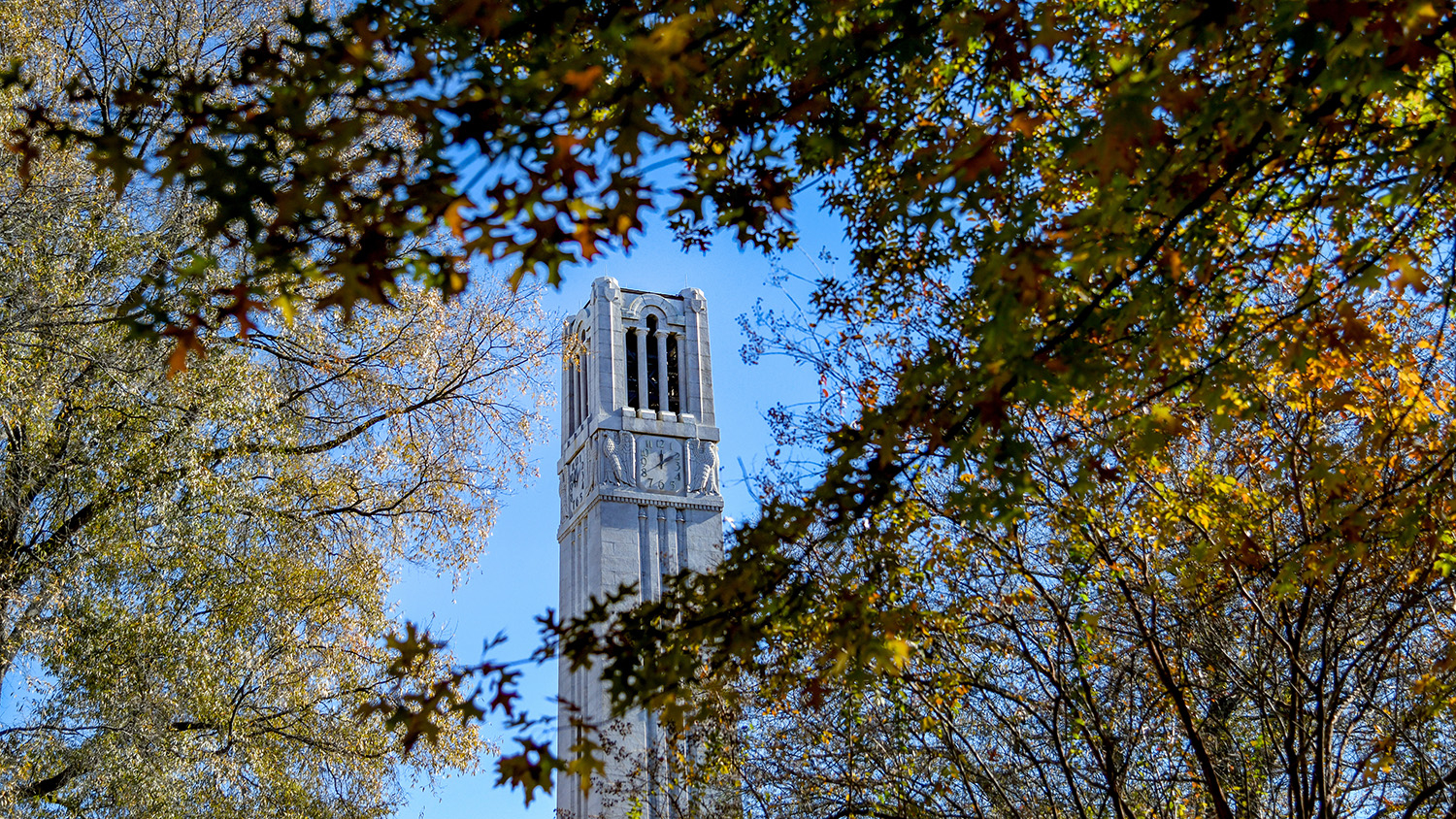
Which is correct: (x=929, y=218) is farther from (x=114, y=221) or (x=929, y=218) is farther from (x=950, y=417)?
(x=114, y=221)

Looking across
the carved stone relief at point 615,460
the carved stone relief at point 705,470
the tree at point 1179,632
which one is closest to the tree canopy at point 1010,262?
the tree at point 1179,632

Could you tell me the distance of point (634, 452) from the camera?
36.2 m

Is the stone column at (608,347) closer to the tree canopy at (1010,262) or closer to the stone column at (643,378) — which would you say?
the stone column at (643,378)

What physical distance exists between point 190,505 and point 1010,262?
9.91 metres

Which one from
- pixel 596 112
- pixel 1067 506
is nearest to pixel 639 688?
pixel 596 112

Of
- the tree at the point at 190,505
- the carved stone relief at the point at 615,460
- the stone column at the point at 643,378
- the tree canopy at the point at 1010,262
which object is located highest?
the stone column at the point at 643,378

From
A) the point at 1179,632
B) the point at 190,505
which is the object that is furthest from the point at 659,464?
the point at 1179,632

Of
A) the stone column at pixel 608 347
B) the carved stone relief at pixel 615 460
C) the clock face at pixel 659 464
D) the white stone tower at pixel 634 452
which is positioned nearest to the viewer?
the white stone tower at pixel 634 452

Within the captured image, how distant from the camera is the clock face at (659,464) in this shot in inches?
1426

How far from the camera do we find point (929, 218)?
10.9 feet

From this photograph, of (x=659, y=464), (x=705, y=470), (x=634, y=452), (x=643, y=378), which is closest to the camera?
(x=634, y=452)

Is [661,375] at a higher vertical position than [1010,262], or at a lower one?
higher

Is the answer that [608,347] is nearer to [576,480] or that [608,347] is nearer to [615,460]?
[615,460]

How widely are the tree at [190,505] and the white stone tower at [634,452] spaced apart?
20.5 m
